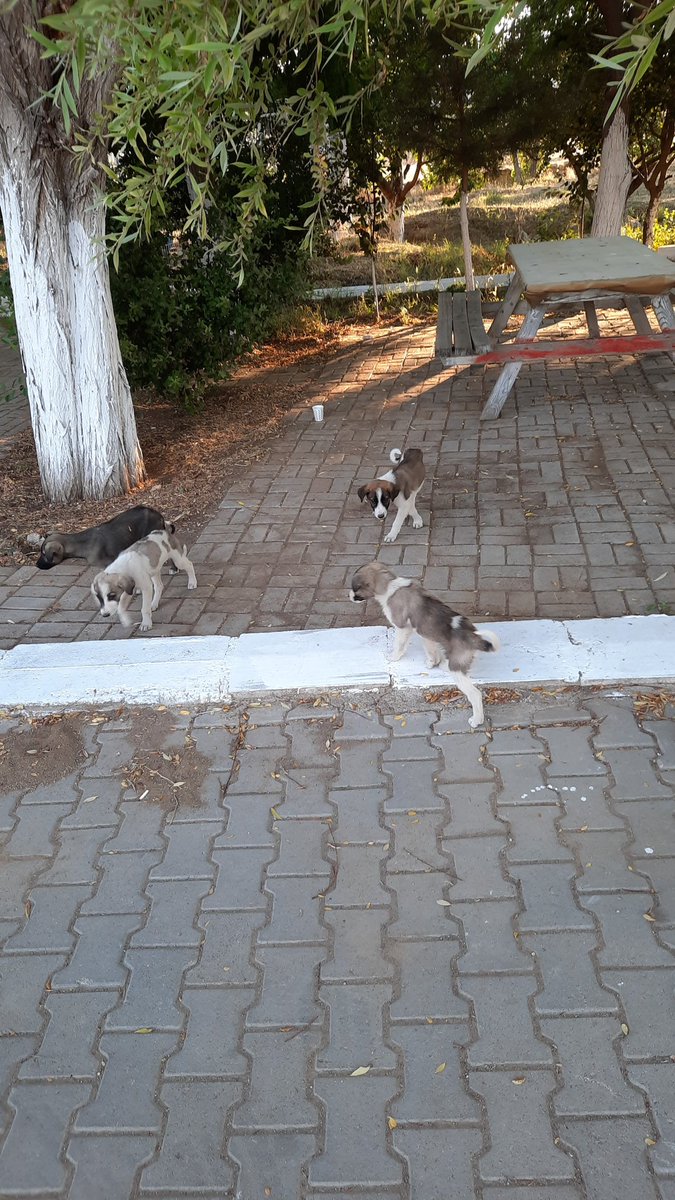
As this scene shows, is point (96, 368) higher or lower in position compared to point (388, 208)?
lower

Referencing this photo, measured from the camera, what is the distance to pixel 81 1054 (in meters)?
3.31

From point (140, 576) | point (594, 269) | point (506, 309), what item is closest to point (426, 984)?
point (140, 576)

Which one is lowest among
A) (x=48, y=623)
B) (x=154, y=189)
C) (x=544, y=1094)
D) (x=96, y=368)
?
(x=544, y=1094)

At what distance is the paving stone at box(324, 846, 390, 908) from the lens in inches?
152

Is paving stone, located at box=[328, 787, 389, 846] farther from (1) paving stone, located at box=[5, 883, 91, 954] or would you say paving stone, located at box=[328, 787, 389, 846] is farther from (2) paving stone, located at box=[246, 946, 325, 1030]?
(1) paving stone, located at box=[5, 883, 91, 954]

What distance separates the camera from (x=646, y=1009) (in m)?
3.29

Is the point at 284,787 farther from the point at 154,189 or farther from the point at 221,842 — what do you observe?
the point at 154,189

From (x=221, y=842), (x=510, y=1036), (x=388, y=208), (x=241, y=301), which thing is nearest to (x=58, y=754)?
(x=221, y=842)

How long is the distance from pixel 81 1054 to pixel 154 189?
400 centimetres

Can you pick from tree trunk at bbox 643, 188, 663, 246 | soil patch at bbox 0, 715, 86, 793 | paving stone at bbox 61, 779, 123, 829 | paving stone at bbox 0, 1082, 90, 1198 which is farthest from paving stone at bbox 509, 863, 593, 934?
tree trunk at bbox 643, 188, 663, 246

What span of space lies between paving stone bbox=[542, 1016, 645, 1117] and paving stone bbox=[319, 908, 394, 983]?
66cm

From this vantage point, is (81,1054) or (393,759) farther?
(393,759)

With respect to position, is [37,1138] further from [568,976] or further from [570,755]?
[570,755]

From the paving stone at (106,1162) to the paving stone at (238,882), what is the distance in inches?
39.4
